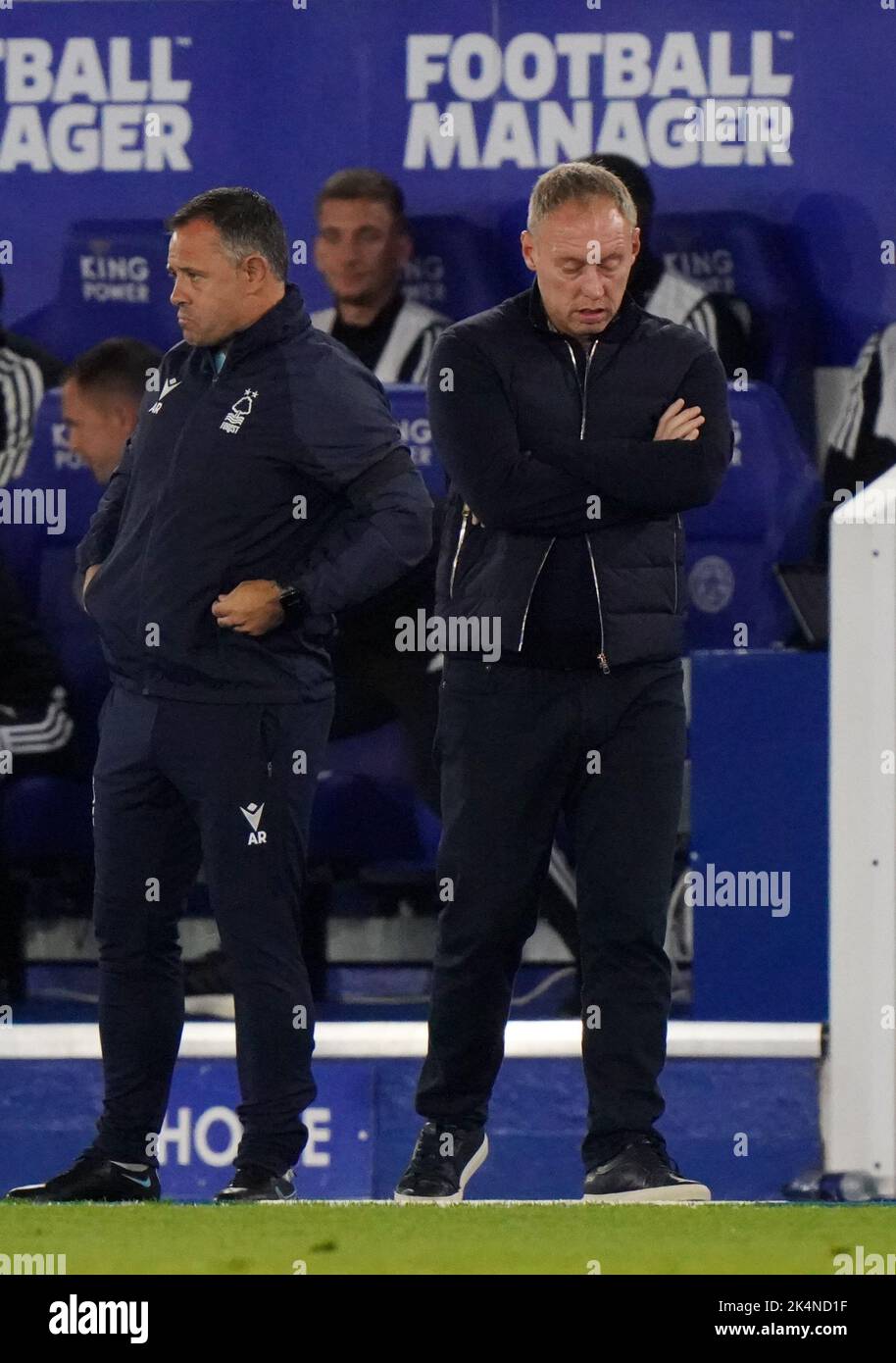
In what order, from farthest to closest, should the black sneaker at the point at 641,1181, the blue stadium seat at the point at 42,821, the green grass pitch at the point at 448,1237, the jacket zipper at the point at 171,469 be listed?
the blue stadium seat at the point at 42,821
the jacket zipper at the point at 171,469
the black sneaker at the point at 641,1181
the green grass pitch at the point at 448,1237

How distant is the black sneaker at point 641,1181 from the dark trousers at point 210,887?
48 centimetres

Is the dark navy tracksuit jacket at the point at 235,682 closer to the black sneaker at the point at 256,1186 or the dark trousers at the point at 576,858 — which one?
the black sneaker at the point at 256,1186

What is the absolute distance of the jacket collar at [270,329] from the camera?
4.19m

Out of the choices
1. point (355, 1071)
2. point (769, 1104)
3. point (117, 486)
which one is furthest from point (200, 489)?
point (769, 1104)

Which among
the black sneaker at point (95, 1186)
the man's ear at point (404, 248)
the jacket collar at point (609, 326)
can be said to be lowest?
the black sneaker at point (95, 1186)

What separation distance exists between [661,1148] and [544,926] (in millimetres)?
1503

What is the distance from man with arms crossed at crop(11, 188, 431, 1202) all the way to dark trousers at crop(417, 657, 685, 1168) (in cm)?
24

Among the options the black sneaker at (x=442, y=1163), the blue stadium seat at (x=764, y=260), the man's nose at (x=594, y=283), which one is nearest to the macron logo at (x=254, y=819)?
the black sneaker at (x=442, y=1163)

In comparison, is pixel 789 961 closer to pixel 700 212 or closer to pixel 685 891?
pixel 685 891

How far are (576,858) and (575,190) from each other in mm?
1036

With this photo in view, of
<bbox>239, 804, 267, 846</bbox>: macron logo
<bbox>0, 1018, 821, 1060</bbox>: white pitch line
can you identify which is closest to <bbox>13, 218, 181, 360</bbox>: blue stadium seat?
<bbox>0, 1018, 821, 1060</bbox>: white pitch line

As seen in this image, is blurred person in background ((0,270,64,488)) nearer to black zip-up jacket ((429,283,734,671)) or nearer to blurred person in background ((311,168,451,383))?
blurred person in background ((311,168,451,383))
